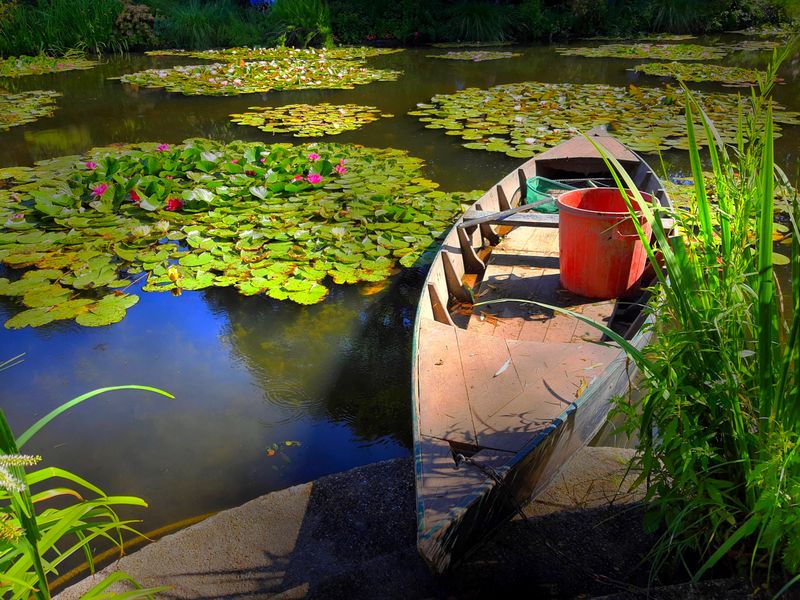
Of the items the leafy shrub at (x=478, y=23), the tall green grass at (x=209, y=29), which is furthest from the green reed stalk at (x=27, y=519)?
the leafy shrub at (x=478, y=23)

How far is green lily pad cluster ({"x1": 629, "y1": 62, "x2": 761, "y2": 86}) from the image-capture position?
806 cm

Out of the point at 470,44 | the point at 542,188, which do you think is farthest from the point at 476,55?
the point at 542,188

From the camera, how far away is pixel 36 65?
10766 mm

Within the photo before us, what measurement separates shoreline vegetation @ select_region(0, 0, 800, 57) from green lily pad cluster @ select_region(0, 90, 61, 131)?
421 cm

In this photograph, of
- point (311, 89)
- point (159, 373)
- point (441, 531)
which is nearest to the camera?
point (441, 531)

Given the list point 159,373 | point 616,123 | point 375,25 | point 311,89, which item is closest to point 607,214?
point 159,373

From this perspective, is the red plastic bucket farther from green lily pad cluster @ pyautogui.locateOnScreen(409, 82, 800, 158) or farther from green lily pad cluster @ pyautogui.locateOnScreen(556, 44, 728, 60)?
green lily pad cluster @ pyautogui.locateOnScreen(556, 44, 728, 60)

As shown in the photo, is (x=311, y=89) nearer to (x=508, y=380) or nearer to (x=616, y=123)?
(x=616, y=123)

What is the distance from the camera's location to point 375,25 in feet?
45.9

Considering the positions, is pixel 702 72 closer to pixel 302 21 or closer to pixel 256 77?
pixel 256 77

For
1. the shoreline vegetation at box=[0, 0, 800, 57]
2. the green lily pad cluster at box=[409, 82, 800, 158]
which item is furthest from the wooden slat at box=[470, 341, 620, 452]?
the shoreline vegetation at box=[0, 0, 800, 57]

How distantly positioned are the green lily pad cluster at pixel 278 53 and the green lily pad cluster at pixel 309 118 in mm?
4249

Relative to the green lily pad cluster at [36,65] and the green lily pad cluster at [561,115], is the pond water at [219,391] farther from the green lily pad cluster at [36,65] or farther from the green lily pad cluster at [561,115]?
the green lily pad cluster at [36,65]

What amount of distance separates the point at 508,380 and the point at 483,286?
3.49 ft
